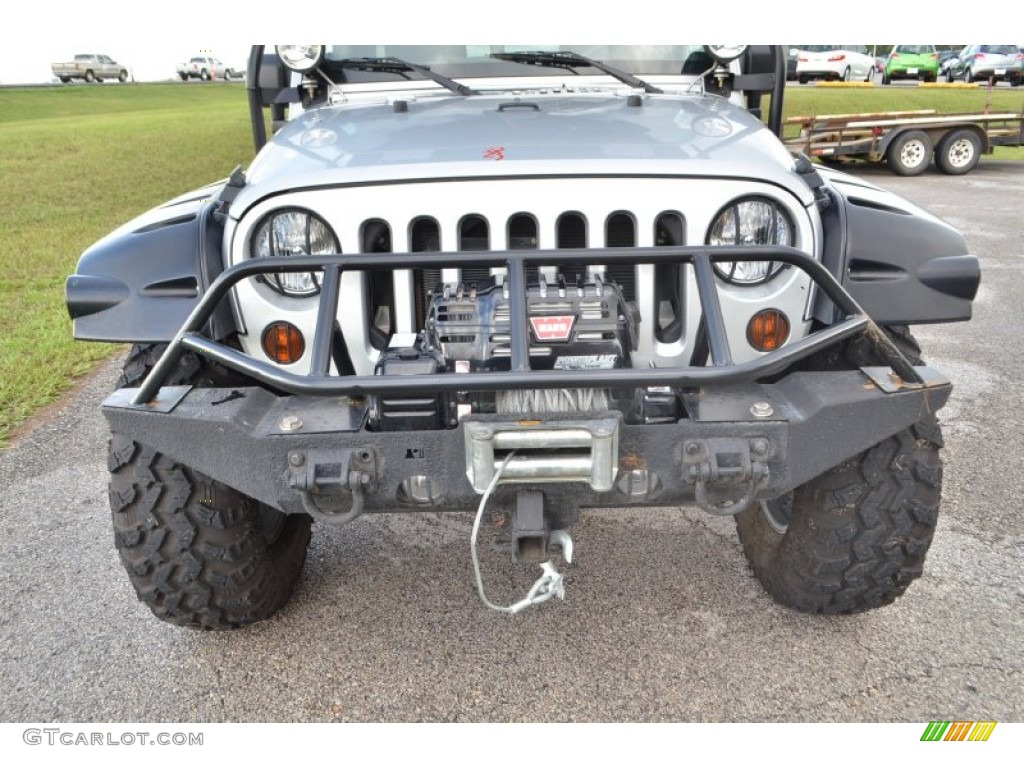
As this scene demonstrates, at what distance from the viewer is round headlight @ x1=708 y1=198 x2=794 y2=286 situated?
2352 mm

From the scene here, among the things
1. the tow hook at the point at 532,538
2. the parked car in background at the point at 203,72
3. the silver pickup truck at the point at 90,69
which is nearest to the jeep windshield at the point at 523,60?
the tow hook at the point at 532,538

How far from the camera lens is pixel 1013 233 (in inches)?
360

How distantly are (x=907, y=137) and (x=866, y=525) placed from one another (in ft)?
41.9

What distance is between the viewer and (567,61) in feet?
10.9

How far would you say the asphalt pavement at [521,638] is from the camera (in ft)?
7.90

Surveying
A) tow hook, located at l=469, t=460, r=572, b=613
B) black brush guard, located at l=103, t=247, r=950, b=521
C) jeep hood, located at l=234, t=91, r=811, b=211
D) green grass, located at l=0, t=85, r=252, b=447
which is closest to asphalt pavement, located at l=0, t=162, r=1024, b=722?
tow hook, located at l=469, t=460, r=572, b=613

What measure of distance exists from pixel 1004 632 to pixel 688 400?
141 centimetres

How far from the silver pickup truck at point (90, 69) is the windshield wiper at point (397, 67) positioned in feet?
151

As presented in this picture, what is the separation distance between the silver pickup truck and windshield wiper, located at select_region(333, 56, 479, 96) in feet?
151

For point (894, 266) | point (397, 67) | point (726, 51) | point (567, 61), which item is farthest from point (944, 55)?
point (894, 266)

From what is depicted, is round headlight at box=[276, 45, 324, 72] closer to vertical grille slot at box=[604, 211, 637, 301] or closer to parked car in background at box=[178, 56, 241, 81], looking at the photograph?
vertical grille slot at box=[604, 211, 637, 301]

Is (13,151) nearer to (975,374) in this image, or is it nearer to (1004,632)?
(975,374)

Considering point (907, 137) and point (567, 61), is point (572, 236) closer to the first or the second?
point (567, 61)

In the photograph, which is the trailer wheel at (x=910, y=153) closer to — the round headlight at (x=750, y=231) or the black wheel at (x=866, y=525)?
the black wheel at (x=866, y=525)
